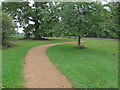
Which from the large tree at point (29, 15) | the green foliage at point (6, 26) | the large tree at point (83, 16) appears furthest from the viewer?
the large tree at point (29, 15)

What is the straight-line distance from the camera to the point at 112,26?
1195 centimetres

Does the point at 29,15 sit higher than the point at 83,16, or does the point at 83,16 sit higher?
the point at 29,15

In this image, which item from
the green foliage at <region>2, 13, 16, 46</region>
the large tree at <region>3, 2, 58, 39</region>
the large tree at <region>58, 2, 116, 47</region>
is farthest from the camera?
the large tree at <region>3, 2, 58, 39</region>

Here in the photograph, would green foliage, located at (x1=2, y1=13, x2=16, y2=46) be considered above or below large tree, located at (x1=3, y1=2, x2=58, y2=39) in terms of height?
below

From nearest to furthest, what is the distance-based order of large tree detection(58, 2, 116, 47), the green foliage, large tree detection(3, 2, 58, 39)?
large tree detection(58, 2, 116, 47)
the green foliage
large tree detection(3, 2, 58, 39)

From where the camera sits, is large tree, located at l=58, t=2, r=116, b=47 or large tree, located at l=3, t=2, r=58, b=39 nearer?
large tree, located at l=58, t=2, r=116, b=47

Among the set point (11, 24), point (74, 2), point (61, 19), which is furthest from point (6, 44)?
point (74, 2)

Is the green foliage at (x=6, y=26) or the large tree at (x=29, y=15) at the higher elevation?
the large tree at (x=29, y=15)

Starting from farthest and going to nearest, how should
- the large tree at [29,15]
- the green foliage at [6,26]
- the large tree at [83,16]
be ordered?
the large tree at [29,15], the green foliage at [6,26], the large tree at [83,16]

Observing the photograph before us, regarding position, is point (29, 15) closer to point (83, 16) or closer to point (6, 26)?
point (6, 26)

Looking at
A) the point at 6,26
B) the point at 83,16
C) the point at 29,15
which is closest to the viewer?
the point at 83,16

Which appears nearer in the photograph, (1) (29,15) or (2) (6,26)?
(2) (6,26)

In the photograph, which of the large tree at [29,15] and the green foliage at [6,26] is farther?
the large tree at [29,15]

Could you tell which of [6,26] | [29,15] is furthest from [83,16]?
[29,15]
